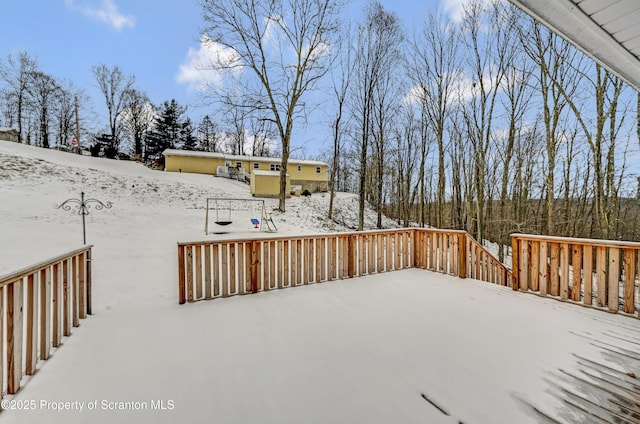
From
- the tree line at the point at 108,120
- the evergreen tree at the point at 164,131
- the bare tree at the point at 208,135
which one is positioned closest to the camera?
the tree line at the point at 108,120

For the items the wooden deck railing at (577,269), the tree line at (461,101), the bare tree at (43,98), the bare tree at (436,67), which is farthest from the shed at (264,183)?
the bare tree at (43,98)

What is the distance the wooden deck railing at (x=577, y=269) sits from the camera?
10.2 ft

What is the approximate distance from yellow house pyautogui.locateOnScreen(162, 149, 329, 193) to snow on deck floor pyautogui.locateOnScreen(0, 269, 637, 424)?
15.6m

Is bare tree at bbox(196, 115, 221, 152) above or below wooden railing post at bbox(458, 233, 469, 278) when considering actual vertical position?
above

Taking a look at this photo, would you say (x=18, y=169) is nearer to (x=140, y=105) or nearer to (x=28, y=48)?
(x=28, y=48)

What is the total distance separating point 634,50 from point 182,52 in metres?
13.6

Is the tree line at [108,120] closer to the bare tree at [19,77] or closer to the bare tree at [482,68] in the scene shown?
the bare tree at [19,77]

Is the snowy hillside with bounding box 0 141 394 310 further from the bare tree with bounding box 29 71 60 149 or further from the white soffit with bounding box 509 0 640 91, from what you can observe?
the bare tree with bounding box 29 71 60 149

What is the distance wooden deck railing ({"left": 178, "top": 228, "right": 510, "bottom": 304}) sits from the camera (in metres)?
3.64

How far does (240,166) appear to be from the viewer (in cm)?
2122

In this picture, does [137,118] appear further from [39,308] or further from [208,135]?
[39,308]

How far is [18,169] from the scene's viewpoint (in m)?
10.8

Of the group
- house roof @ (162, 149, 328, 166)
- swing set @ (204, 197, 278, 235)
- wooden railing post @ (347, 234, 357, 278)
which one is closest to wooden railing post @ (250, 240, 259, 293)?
wooden railing post @ (347, 234, 357, 278)

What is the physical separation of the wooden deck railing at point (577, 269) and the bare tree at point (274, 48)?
10.2 meters
